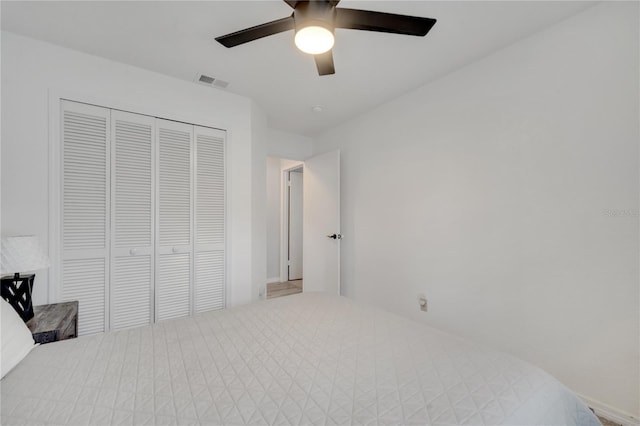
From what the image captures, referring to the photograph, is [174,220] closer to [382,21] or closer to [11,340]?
[11,340]

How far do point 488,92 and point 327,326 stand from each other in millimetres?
2132

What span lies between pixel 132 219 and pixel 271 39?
1.82m

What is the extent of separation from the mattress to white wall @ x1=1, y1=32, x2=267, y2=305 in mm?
1318

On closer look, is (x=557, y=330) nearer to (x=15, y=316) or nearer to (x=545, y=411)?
(x=545, y=411)

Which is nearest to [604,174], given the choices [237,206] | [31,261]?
[237,206]

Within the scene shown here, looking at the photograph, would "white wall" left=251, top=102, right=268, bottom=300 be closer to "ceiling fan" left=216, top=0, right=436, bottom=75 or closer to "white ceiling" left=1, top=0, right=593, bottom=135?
"white ceiling" left=1, top=0, right=593, bottom=135

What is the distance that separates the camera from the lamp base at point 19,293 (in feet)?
5.31

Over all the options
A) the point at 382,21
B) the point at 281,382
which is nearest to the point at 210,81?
the point at 382,21

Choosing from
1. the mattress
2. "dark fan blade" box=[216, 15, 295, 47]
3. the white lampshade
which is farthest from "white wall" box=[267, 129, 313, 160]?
the mattress

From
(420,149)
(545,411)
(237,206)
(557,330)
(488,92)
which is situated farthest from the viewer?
(237,206)

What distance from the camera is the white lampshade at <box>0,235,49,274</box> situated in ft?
4.89

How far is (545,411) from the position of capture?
2.94ft

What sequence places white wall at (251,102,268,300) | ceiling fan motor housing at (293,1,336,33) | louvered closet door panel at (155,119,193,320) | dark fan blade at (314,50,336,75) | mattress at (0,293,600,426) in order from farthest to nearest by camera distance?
white wall at (251,102,268,300) < louvered closet door panel at (155,119,193,320) < dark fan blade at (314,50,336,75) < ceiling fan motor housing at (293,1,336,33) < mattress at (0,293,600,426)

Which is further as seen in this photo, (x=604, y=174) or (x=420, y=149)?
(x=420, y=149)
